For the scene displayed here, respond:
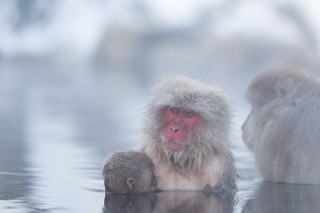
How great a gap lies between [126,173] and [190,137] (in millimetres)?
356

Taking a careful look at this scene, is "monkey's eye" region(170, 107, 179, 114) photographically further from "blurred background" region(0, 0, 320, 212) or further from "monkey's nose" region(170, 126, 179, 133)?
"blurred background" region(0, 0, 320, 212)

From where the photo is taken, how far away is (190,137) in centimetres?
484

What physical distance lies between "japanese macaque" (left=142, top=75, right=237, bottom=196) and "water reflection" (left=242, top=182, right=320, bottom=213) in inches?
8.2

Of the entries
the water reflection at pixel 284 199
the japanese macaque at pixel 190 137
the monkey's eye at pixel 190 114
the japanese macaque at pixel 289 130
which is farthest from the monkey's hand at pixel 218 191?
the japanese macaque at pixel 289 130

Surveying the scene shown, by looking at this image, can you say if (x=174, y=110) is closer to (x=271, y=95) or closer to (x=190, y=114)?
(x=190, y=114)

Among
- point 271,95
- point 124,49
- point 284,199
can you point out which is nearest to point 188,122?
point 284,199

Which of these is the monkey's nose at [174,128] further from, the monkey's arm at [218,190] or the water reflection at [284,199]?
the water reflection at [284,199]

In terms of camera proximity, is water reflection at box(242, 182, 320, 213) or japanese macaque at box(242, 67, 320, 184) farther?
japanese macaque at box(242, 67, 320, 184)

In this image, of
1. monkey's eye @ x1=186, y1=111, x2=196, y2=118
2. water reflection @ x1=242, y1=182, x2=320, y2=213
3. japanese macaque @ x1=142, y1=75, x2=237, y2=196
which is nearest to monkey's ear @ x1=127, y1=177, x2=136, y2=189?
japanese macaque @ x1=142, y1=75, x2=237, y2=196

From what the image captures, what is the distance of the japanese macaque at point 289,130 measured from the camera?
540 centimetres

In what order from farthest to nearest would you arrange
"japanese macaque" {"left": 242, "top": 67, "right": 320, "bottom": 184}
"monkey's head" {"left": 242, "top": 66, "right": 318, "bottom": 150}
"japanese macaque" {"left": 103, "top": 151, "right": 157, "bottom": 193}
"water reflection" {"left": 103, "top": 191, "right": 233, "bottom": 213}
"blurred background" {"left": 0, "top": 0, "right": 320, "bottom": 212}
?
"blurred background" {"left": 0, "top": 0, "right": 320, "bottom": 212}
"monkey's head" {"left": 242, "top": 66, "right": 318, "bottom": 150}
"japanese macaque" {"left": 242, "top": 67, "right": 320, "bottom": 184}
"japanese macaque" {"left": 103, "top": 151, "right": 157, "bottom": 193}
"water reflection" {"left": 103, "top": 191, "right": 233, "bottom": 213}

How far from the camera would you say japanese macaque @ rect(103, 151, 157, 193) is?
15.6 ft

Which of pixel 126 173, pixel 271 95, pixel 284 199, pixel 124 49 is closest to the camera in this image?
pixel 126 173

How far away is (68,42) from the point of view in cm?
1523
